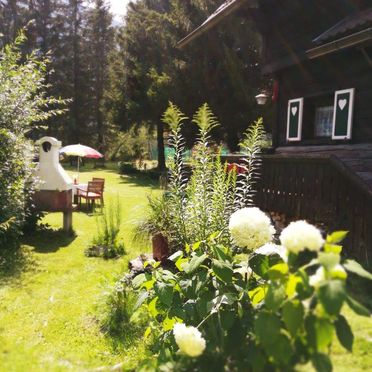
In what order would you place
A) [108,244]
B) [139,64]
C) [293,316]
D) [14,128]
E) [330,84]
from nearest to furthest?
[293,316] → [14,128] → [108,244] → [330,84] → [139,64]

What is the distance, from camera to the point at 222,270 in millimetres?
2084

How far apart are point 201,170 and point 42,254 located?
4307mm

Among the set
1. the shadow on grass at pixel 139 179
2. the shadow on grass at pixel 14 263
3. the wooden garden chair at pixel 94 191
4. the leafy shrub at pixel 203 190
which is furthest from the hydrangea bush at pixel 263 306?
the shadow on grass at pixel 139 179

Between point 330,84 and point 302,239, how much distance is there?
848 cm

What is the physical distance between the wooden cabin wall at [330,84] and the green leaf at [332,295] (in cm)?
753

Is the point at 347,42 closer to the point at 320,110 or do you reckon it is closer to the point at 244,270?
the point at 320,110

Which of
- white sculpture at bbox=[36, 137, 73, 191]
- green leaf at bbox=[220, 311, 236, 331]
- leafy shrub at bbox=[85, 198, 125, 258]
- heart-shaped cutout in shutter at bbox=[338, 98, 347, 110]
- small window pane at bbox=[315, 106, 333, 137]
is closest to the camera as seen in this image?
green leaf at bbox=[220, 311, 236, 331]

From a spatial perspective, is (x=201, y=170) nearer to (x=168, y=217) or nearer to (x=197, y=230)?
(x=197, y=230)

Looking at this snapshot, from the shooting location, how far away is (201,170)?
3896 mm

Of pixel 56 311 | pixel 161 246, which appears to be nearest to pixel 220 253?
pixel 161 246

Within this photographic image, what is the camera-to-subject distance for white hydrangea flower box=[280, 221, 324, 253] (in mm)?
1350

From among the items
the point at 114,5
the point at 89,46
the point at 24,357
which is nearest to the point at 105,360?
the point at 24,357

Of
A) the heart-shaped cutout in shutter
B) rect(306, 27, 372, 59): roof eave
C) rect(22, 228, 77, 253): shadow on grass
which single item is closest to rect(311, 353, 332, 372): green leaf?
rect(306, 27, 372, 59): roof eave

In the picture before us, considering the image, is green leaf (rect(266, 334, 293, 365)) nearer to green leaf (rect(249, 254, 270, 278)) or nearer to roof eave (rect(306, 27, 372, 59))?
green leaf (rect(249, 254, 270, 278))
